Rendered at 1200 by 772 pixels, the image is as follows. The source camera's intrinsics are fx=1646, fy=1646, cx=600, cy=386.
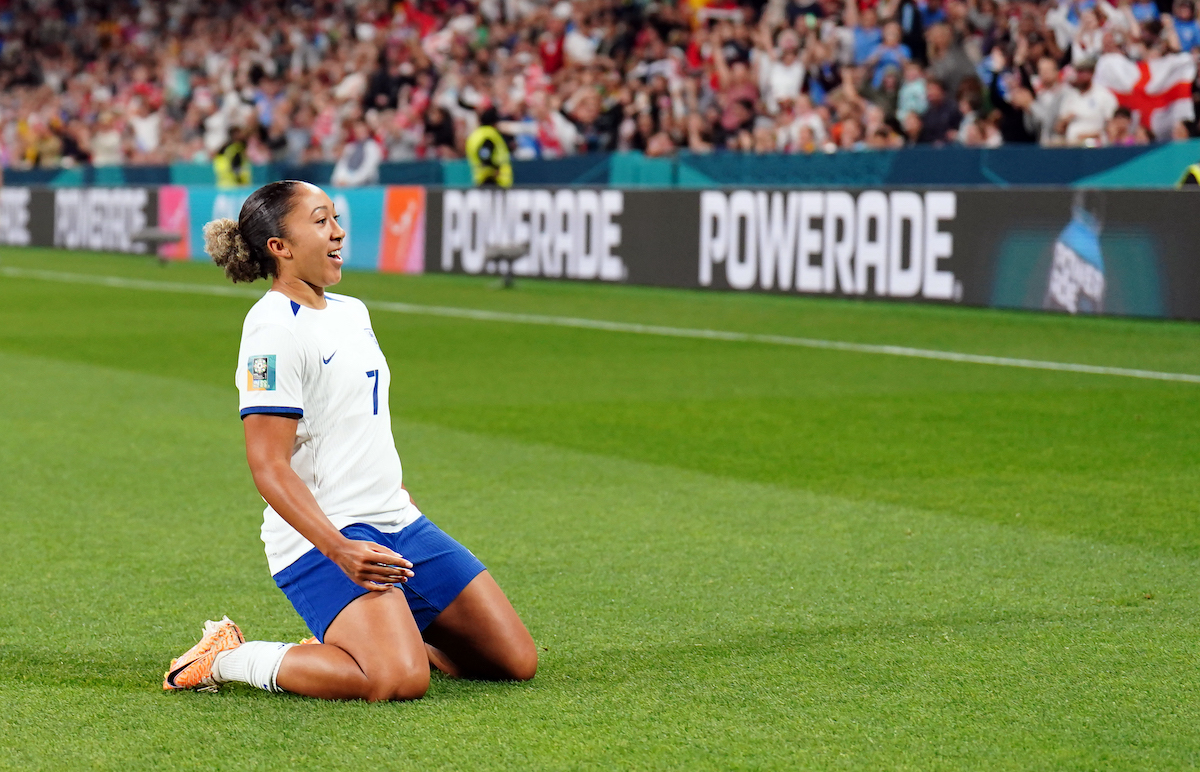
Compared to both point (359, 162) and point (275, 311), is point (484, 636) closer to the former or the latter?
point (275, 311)

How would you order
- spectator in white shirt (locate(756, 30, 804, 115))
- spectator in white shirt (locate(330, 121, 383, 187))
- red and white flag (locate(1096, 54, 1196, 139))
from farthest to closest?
spectator in white shirt (locate(330, 121, 383, 187)) → spectator in white shirt (locate(756, 30, 804, 115)) → red and white flag (locate(1096, 54, 1196, 139))

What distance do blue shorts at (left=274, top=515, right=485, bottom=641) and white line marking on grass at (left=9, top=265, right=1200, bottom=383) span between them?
8.28 m

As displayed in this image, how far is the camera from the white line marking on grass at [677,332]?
40.7 ft

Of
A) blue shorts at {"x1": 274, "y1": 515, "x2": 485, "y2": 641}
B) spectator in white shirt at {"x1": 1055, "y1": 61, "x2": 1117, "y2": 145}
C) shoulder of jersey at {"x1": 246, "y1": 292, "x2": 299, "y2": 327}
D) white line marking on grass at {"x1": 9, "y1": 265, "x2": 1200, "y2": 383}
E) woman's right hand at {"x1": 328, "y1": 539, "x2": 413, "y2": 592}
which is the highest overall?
spectator in white shirt at {"x1": 1055, "y1": 61, "x2": 1117, "y2": 145}

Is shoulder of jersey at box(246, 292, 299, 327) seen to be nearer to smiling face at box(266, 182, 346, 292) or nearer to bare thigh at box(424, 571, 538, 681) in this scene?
smiling face at box(266, 182, 346, 292)

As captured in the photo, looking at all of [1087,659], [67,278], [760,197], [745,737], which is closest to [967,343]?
[760,197]

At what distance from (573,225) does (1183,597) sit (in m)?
15.5

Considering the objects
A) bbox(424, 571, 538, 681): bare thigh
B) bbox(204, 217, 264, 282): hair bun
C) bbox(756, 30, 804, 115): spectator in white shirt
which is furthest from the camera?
bbox(756, 30, 804, 115): spectator in white shirt

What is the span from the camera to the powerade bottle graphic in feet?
49.2

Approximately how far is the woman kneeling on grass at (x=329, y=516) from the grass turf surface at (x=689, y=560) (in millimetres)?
105

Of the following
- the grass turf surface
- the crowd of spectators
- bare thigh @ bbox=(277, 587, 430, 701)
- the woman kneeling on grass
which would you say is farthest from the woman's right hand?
the crowd of spectators

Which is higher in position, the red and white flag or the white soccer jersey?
the red and white flag

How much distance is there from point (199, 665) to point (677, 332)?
11285 millimetres

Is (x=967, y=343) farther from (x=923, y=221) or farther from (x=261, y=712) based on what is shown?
(x=261, y=712)
